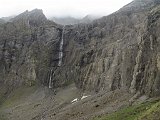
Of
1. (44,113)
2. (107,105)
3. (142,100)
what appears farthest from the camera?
(44,113)

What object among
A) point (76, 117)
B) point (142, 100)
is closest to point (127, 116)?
point (142, 100)

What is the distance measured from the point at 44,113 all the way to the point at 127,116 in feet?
184

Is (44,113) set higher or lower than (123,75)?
lower

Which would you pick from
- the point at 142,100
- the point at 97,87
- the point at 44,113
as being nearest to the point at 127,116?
the point at 142,100

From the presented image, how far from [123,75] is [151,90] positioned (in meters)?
29.4

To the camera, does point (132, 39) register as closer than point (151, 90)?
No

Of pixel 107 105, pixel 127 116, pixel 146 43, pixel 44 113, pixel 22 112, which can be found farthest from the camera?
pixel 22 112

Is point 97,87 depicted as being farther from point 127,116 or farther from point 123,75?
point 127,116

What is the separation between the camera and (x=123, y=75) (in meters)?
173

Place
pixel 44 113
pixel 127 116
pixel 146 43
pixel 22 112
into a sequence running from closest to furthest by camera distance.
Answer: pixel 127 116 → pixel 146 43 → pixel 44 113 → pixel 22 112

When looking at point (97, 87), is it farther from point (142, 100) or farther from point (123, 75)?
point (142, 100)

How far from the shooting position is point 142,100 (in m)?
141

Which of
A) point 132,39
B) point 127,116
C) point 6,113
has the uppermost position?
point 132,39

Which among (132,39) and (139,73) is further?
(132,39)
